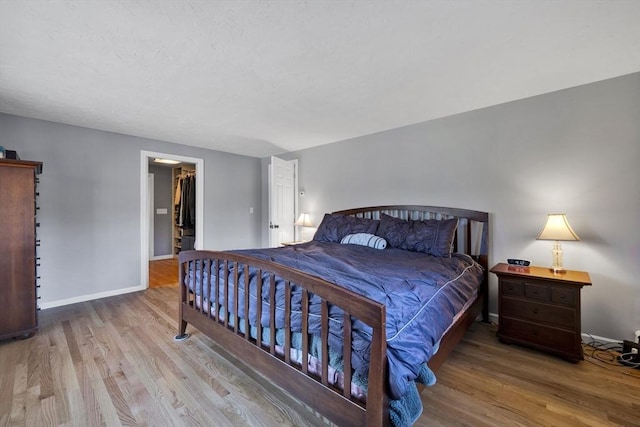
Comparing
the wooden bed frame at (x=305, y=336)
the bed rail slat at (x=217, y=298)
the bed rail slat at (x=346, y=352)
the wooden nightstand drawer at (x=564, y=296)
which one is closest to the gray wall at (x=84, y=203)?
the wooden bed frame at (x=305, y=336)

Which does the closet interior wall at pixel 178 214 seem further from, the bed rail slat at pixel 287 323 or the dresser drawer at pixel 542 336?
the dresser drawer at pixel 542 336

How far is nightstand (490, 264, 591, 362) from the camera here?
209 cm

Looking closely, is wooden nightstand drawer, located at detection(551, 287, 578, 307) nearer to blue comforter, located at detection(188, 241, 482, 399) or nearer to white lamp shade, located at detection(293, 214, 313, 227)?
blue comforter, located at detection(188, 241, 482, 399)

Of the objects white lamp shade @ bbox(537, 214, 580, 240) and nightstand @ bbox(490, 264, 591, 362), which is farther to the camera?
white lamp shade @ bbox(537, 214, 580, 240)

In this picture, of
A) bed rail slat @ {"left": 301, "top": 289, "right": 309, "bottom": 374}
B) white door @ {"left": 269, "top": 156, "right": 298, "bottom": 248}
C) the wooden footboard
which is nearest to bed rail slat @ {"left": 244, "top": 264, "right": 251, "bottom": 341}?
the wooden footboard

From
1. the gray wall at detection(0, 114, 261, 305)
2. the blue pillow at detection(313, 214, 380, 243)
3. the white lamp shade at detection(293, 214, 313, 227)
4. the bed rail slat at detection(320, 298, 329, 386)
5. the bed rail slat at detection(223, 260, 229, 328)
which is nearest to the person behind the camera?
the bed rail slat at detection(320, 298, 329, 386)

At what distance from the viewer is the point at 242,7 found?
4.88ft

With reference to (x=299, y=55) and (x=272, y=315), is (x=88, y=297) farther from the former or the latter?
(x=299, y=55)

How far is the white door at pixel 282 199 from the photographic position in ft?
14.3

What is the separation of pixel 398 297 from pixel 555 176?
87.4 inches

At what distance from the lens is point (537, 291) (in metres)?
2.24

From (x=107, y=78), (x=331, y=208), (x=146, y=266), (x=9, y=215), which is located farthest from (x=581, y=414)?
(x=146, y=266)

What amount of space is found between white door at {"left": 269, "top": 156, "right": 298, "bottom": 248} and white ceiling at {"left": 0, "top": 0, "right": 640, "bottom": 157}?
52.2 inches

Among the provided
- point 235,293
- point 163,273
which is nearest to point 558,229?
point 235,293
